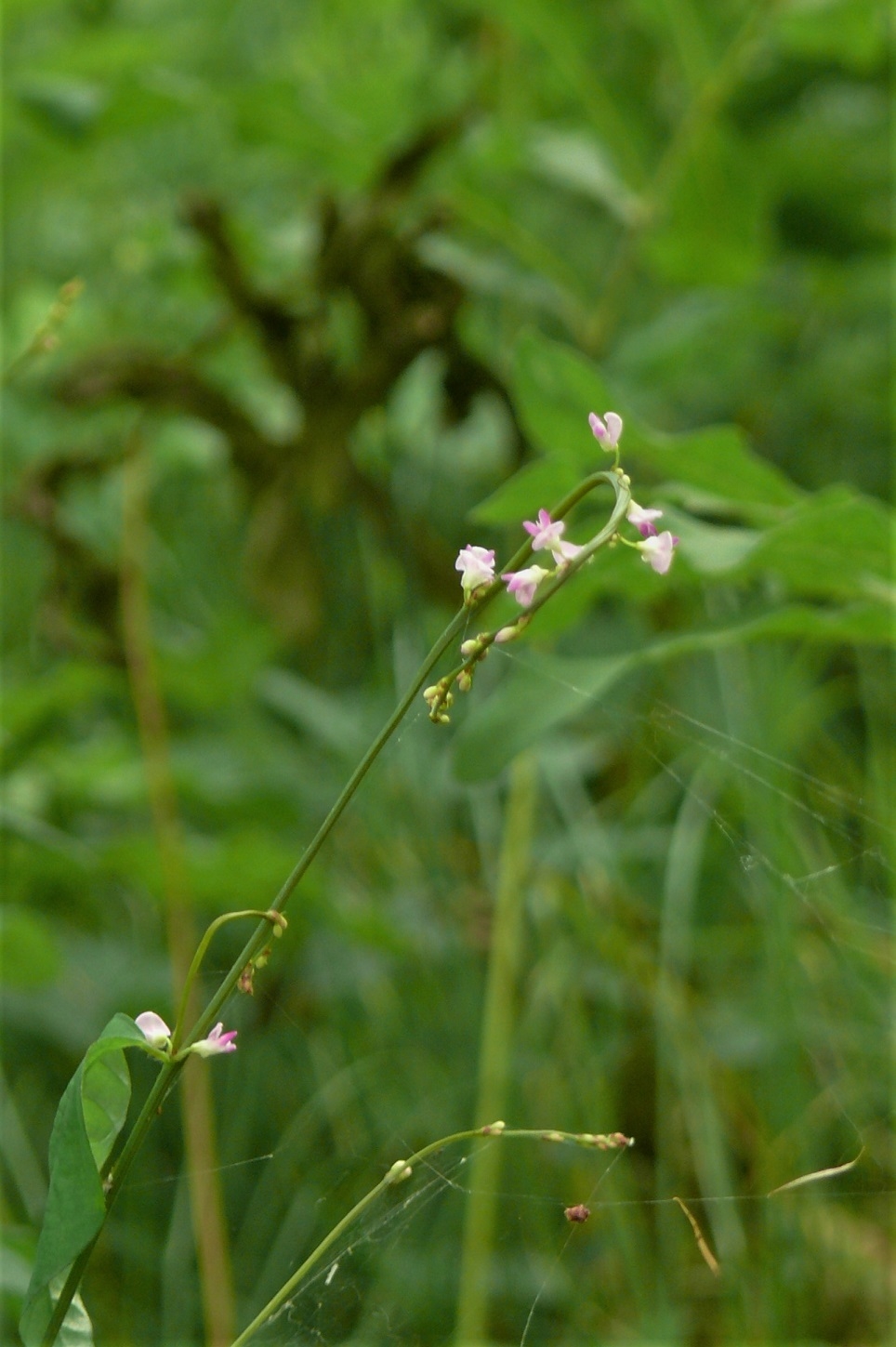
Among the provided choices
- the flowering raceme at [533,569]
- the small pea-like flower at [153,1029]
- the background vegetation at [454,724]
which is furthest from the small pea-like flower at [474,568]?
the background vegetation at [454,724]

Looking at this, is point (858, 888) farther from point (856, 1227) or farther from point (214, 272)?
point (214, 272)

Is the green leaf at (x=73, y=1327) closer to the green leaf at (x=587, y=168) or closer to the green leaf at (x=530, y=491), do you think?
the green leaf at (x=530, y=491)

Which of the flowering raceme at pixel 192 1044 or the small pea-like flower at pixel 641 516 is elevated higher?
the small pea-like flower at pixel 641 516

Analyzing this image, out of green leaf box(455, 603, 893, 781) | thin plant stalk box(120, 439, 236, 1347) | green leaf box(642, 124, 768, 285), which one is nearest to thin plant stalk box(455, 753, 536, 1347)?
thin plant stalk box(120, 439, 236, 1347)

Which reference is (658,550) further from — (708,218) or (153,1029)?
(708,218)

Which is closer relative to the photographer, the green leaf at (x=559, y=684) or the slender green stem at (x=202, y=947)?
the slender green stem at (x=202, y=947)

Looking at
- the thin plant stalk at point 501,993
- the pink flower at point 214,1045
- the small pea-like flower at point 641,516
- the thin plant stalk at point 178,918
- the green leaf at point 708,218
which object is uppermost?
the small pea-like flower at point 641,516

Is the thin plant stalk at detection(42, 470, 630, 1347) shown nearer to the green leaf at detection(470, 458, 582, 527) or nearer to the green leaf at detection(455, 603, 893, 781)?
the green leaf at detection(455, 603, 893, 781)

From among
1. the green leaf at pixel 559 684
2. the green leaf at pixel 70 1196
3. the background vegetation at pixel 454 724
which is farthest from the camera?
the background vegetation at pixel 454 724

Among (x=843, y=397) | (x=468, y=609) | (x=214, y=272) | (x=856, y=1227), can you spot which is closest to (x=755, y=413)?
(x=843, y=397)
